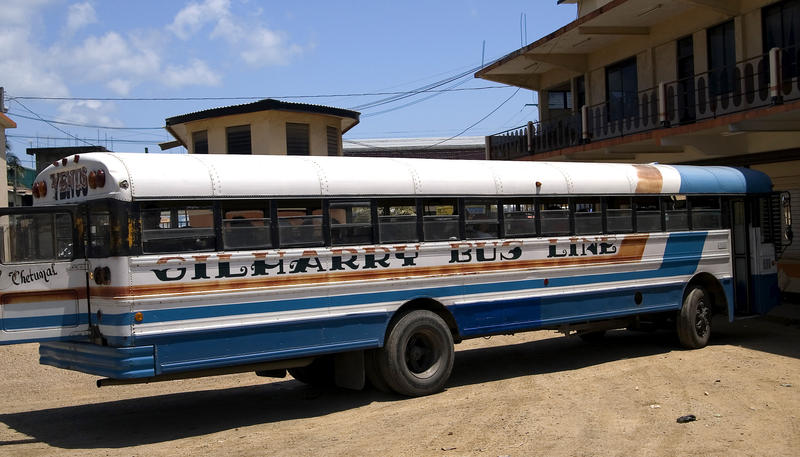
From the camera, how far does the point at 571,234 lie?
10.7m

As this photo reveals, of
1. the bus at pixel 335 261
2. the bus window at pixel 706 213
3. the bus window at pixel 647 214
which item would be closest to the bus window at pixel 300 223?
the bus at pixel 335 261

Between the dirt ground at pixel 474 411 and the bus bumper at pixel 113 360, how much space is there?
2.25 ft

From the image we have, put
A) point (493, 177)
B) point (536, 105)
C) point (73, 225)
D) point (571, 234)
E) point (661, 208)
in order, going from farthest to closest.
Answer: point (536, 105) → point (661, 208) → point (571, 234) → point (493, 177) → point (73, 225)

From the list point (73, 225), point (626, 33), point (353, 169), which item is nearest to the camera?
point (73, 225)

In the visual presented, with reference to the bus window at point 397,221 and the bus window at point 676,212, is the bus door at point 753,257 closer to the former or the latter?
the bus window at point 676,212

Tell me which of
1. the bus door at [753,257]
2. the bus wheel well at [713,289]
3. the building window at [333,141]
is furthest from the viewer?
the building window at [333,141]

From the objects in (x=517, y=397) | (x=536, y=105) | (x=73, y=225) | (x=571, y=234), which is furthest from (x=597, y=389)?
(x=536, y=105)

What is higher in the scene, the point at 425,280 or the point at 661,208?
the point at 661,208

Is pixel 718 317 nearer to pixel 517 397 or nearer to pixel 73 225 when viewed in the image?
pixel 517 397

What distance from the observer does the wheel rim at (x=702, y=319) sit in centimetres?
1210

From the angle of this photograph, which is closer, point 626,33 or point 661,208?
point 661,208

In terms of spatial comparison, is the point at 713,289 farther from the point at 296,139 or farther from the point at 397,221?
the point at 296,139

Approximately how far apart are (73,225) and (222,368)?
2037 mm

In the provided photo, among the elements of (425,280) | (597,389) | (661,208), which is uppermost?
(661,208)
